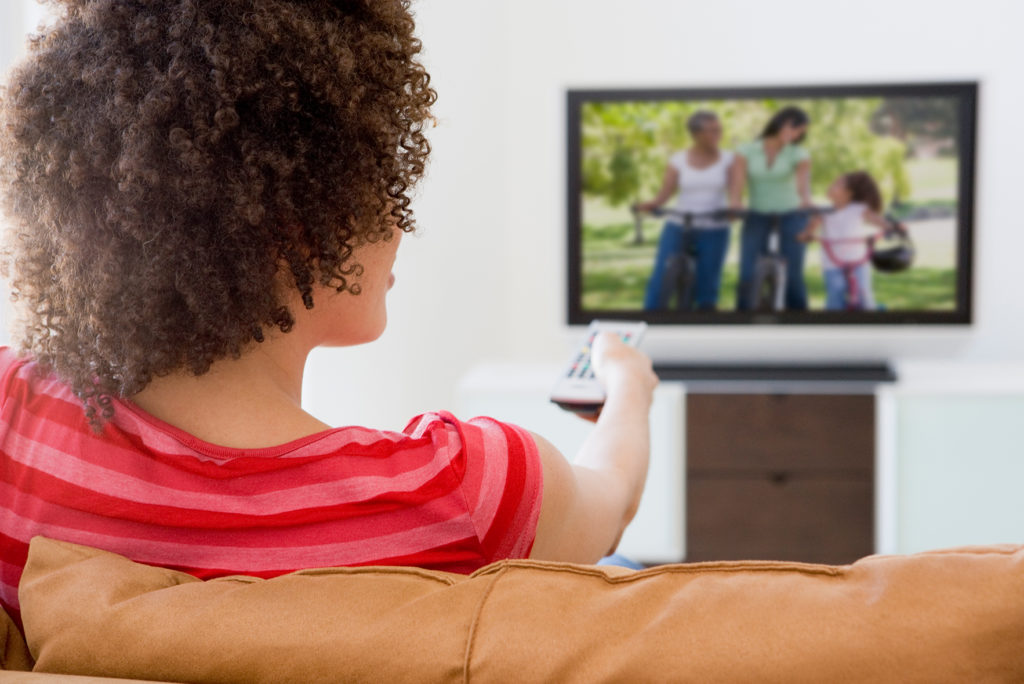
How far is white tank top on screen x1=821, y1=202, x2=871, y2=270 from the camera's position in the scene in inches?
132

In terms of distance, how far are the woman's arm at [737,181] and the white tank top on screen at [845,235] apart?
28 cm

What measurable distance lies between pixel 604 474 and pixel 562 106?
98.8 inches

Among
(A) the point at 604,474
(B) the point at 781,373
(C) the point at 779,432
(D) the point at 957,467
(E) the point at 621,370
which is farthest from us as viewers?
(B) the point at 781,373

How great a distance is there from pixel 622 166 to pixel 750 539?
1273 millimetres

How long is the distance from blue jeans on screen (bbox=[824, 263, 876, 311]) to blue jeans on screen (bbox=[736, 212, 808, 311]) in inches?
3.0

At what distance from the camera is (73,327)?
2.71ft

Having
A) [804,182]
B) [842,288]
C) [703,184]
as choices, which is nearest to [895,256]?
[842,288]

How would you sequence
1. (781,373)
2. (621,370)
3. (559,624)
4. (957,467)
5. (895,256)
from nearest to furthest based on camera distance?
(559,624)
(621,370)
(957,467)
(781,373)
(895,256)

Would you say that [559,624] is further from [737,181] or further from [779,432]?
[737,181]

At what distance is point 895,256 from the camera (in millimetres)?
3344

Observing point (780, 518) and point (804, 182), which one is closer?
point (780, 518)

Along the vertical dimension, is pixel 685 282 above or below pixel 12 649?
above

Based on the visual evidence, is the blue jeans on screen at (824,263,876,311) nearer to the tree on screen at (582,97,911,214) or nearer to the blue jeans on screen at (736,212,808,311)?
the blue jeans on screen at (736,212,808,311)

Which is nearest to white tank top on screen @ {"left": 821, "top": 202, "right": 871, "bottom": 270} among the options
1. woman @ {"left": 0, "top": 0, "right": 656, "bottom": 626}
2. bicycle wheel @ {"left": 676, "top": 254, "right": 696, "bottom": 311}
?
bicycle wheel @ {"left": 676, "top": 254, "right": 696, "bottom": 311}
